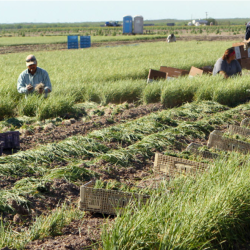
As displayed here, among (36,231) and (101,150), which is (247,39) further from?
(36,231)

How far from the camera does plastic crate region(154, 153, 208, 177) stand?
3551 mm

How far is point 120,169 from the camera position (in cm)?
387

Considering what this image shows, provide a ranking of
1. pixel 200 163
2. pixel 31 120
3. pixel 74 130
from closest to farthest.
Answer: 1. pixel 200 163
2. pixel 74 130
3. pixel 31 120

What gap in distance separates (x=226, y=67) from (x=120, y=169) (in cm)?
599

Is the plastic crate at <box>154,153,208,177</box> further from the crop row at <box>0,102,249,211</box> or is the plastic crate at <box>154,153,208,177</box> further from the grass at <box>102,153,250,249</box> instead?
the grass at <box>102,153,250,249</box>

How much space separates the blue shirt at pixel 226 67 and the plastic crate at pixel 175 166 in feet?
18.6

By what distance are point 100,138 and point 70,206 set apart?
1740 millimetres

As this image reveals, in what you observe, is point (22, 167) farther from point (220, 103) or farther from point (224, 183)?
point (220, 103)

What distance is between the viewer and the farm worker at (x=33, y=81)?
639 centimetres

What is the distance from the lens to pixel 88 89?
7.68 m

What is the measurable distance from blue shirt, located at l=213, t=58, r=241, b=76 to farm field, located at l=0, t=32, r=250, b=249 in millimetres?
900

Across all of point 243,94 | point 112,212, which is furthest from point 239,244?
point 243,94

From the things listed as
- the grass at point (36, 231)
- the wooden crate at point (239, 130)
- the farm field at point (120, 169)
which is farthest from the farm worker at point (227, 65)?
the grass at point (36, 231)

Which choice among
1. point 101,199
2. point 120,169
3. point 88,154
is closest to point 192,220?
point 101,199
